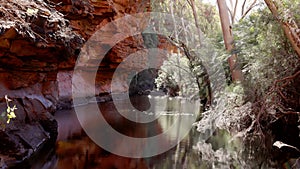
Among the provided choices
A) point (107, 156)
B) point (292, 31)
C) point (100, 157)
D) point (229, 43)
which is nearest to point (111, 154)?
point (107, 156)

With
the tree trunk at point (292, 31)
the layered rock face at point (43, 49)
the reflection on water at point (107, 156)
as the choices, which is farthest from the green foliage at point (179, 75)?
the tree trunk at point (292, 31)

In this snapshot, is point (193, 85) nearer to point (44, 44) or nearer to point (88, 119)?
point (88, 119)

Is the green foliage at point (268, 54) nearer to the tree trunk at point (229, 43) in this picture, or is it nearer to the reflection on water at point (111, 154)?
the tree trunk at point (229, 43)

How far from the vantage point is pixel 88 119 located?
10.5 metres

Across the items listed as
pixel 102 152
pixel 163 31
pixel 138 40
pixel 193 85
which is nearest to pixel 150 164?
pixel 102 152

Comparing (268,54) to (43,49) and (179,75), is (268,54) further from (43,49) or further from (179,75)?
(179,75)

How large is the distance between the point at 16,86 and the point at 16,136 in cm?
201

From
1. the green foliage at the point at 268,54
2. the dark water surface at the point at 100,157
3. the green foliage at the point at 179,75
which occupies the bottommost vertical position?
the dark water surface at the point at 100,157

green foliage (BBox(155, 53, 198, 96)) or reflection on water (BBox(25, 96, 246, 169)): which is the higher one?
green foliage (BBox(155, 53, 198, 96))

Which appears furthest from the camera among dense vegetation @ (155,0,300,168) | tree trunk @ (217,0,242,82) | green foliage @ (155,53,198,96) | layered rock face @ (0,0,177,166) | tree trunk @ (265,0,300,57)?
green foliage @ (155,53,198,96)

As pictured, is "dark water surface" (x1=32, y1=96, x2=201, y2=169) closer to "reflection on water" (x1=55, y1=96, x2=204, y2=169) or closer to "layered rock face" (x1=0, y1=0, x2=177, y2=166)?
"reflection on water" (x1=55, y1=96, x2=204, y2=169)

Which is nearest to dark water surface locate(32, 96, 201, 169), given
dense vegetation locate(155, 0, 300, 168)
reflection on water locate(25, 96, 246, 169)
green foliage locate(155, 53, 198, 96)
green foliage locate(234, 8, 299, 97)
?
reflection on water locate(25, 96, 246, 169)

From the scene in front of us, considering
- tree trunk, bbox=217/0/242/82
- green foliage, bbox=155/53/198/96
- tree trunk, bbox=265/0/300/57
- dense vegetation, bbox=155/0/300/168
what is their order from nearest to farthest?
1. tree trunk, bbox=265/0/300/57
2. dense vegetation, bbox=155/0/300/168
3. tree trunk, bbox=217/0/242/82
4. green foliage, bbox=155/53/198/96

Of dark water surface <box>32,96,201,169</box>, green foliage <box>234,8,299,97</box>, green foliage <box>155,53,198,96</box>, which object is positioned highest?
green foliage <box>155,53,198,96</box>
